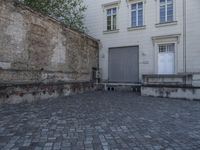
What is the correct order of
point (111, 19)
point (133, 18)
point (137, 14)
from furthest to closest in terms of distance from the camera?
point (111, 19), point (133, 18), point (137, 14)

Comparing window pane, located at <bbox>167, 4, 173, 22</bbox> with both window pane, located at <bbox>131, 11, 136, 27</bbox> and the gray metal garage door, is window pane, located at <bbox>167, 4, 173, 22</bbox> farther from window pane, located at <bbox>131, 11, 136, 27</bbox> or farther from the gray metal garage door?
the gray metal garage door

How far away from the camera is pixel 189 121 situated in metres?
5.68

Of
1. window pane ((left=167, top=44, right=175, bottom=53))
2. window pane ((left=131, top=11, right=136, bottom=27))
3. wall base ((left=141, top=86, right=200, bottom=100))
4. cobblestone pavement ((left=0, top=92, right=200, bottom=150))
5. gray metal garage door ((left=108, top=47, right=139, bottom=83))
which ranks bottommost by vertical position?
cobblestone pavement ((left=0, top=92, right=200, bottom=150))

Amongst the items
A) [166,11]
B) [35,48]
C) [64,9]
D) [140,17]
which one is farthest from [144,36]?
[35,48]

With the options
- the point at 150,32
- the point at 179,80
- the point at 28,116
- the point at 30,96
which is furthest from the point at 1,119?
the point at 150,32

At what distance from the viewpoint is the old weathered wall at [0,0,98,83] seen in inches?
315

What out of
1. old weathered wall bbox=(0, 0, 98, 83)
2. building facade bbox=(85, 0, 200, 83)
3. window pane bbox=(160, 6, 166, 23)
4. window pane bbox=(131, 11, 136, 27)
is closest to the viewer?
old weathered wall bbox=(0, 0, 98, 83)

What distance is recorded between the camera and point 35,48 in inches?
370

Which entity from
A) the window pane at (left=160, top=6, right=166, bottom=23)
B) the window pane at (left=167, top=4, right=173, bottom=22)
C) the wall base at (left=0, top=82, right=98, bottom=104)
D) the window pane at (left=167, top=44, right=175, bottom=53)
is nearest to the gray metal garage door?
the window pane at (left=167, top=44, right=175, bottom=53)

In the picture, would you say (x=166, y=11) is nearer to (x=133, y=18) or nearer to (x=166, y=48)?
(x=133, y=18)

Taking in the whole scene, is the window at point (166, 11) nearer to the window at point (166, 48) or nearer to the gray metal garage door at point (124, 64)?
the window at point (166, 48)

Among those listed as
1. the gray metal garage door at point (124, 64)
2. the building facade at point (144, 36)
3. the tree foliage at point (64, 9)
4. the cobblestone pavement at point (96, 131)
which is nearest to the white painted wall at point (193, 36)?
the building facade at point (144, 36)

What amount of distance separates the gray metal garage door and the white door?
5.29 ft

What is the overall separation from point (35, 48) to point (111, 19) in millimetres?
8264
